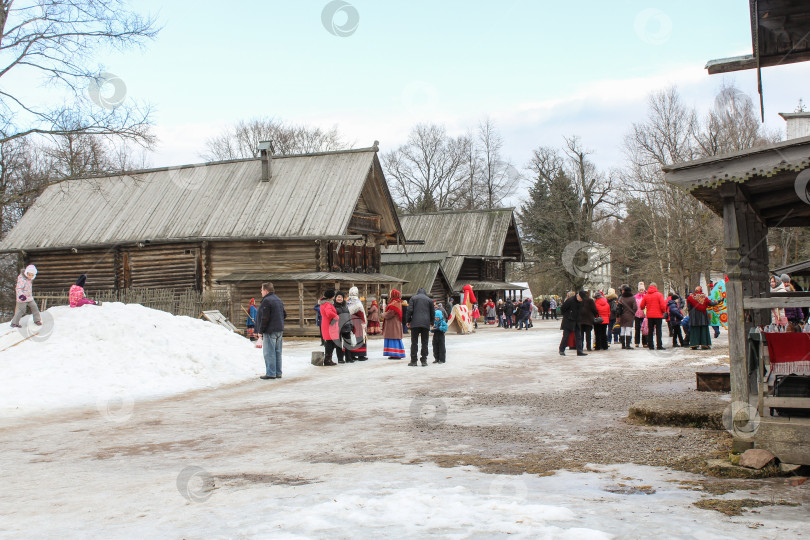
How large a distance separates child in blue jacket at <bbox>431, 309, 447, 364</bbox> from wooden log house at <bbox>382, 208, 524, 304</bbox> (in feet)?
85.9

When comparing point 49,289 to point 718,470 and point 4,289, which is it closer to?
point 4,289

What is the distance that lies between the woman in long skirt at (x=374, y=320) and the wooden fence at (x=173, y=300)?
19.3ft

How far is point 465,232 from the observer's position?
48.0m

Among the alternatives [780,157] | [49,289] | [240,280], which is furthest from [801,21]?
[49,289]

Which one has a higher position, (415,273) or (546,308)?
(415,273)

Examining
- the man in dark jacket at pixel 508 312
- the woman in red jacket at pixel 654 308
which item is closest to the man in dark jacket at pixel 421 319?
the woman in red jacket at pixel 654 308

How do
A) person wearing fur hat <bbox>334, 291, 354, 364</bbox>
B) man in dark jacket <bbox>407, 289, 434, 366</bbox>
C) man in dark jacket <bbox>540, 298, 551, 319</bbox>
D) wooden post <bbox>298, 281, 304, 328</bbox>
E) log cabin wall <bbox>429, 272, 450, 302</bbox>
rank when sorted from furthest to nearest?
1. man in dark jacket <bbox>540, 298, 551, 319</bbox>
2. log cabin wall <bbox>429, 272, 450, 302</bbox>
3. wooden post <bbox>298, 281, 304, 328</bbox>
4. person wearing fur hat <bbox>334, 291, 354, 364</bbox>
5. man in dark jacket <bbox>407, 289, 434, 366</bbox>

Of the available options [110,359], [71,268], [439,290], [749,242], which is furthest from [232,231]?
[749,242]

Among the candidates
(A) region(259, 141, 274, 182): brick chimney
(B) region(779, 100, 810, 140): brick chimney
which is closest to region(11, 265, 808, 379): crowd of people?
(B) region(779, 100, 810, 140): brick chimney

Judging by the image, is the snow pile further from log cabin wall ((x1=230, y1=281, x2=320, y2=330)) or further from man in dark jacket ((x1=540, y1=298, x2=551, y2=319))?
man in dark jacket ((x1=540, y1=298, x2=551, y2=319))

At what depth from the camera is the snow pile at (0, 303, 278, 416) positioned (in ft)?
36.4

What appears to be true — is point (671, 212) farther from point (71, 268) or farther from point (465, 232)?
point (71, 268)

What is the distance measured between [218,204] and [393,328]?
1723cm

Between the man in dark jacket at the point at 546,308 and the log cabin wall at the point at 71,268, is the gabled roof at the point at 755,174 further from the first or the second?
the man in dark jacket at the point at 546,308
